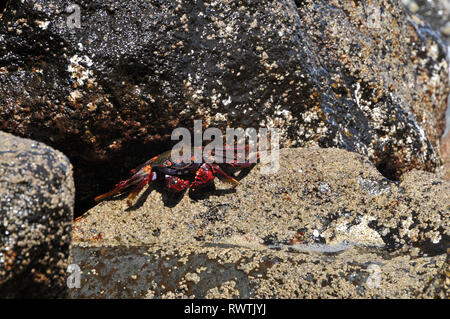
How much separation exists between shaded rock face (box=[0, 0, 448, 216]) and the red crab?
7.2 inches

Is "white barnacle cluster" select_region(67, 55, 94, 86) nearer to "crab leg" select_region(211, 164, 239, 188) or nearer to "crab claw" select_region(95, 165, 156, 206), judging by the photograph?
"crab claw" select_region(95, 165, 156, 206)

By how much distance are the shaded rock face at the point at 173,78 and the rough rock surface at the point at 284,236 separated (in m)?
0.34

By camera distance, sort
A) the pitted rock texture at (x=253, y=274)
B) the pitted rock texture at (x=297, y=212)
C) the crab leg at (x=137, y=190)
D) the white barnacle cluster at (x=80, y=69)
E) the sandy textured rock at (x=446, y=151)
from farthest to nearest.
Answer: the sandy textured rock at (x=446, y=151), the crab leg at (x=137, y=190), the white barnacle cluster at (x=80, y=69), the pitted rock texture at (x=297, y=212), the pitted rock texture at (x=253, y=274)

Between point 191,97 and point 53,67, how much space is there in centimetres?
86

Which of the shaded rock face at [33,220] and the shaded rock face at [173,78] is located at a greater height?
the shaded rock face at [173,78]

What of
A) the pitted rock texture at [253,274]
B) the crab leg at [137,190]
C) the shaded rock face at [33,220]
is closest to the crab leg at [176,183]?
the crab leg at [137,190]

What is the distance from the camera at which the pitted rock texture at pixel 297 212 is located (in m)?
2.29

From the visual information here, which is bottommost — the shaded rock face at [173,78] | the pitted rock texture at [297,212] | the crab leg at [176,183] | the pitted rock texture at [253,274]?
the pitted rock texture at [253,274]

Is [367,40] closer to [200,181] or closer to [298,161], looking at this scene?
[298,161]

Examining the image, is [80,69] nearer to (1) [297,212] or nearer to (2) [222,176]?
(2) [222,176]

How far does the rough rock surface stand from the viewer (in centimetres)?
183

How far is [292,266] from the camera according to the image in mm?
1913

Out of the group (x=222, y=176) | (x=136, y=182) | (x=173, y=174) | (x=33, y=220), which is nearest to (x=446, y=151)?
(x=222, y=176)

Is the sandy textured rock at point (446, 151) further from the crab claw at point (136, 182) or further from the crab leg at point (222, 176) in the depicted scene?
the crab claw at point (136, 182)
